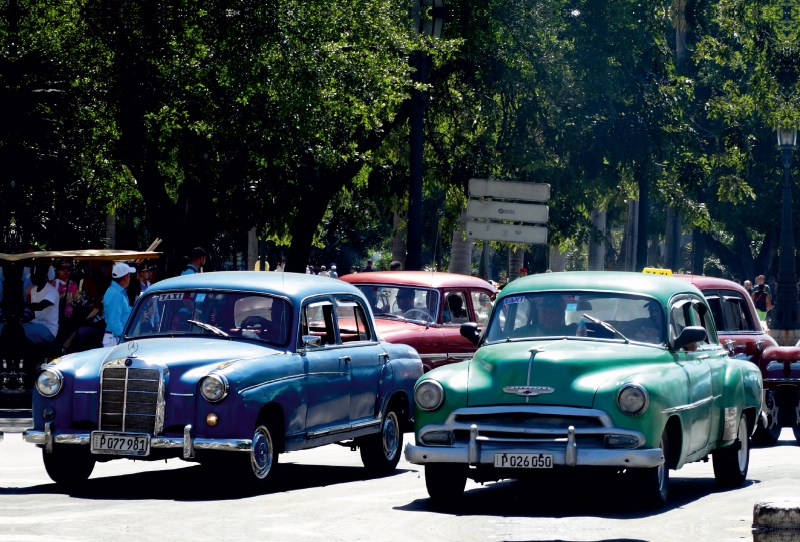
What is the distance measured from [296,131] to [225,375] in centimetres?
1595

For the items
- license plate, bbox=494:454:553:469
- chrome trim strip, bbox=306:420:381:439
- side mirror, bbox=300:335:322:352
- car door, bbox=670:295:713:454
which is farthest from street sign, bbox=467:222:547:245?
license plate, bbox=494:454:553:469

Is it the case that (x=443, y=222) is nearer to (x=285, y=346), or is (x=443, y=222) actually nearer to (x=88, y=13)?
(x=88, y=13)

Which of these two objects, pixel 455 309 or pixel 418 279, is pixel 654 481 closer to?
pixel 455 309

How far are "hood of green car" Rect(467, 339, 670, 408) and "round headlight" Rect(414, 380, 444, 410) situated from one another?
22 centimetres

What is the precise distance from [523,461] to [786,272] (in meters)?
24.7

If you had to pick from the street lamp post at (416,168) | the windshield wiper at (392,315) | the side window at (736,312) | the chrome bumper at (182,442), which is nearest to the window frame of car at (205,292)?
the chrome bumper at (182,442)

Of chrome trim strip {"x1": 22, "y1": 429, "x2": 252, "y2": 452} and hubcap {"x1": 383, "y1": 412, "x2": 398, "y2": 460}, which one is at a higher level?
chrome trim strip {"x1": 22, "y1": 429, "x2": 252, "y2": 452}

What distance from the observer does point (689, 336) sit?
11.4 m

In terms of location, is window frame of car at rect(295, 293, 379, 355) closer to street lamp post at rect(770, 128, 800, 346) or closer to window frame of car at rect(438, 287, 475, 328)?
window frame of car at rect(438, 287, 475, 328)

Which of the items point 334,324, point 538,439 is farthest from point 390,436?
point 538,439

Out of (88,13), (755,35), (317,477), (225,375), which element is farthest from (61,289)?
(755,35)

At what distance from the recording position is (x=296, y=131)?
26750 mm

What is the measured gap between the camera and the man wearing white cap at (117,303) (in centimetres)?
1734

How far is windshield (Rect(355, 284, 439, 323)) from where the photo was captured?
18109 millimetres
